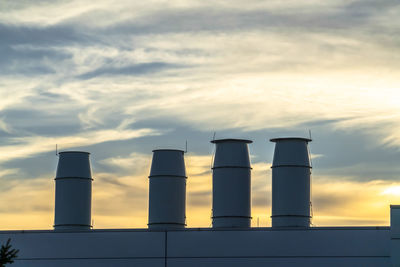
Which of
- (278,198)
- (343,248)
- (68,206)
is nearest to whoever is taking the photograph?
(343,248)

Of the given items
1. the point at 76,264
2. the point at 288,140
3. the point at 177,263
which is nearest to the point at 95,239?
the point at 76,264

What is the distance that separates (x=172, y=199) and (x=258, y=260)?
593 cm

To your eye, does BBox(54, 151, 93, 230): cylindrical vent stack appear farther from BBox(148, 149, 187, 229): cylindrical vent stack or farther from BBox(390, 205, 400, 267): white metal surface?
BBox(390, 205, 400, 267): white metal surface

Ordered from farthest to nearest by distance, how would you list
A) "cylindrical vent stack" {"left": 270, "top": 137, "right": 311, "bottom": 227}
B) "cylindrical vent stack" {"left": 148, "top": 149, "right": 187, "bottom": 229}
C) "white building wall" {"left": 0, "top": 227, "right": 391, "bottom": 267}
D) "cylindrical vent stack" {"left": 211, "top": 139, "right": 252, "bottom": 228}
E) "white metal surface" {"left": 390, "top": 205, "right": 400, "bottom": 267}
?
"cylindrical vent stack" {"left": 148, "top": 149, "right": 187, "bottom": 229} < "cylindrical vent stack" {"left": 211, "top": 139, "right": 252, "bottom": 228} < "cylindrical vent stack" {"left": 270, "top": 137, "right": 311, "bottom": 227} < "white building wall" {"left": 0, "top": 227, "right": 391, "bottom": 267} < "white metal surface" {"left": 390, "top": 205, "right": 400, "bottom": 267}

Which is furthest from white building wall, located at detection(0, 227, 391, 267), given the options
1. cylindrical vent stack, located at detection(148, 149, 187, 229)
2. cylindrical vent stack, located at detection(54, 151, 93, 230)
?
cylindrical vent stack, located at detection(54, 151, 93, 230)

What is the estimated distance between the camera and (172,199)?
40.0 m

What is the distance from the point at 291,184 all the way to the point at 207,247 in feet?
15.9

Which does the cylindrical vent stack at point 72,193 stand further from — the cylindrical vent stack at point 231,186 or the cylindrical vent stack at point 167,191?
the cylindrical vent stack at point 231,186

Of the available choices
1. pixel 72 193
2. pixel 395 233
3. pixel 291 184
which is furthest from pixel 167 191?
pixel 395 233

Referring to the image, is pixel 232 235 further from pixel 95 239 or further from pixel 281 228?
pixel 95 239

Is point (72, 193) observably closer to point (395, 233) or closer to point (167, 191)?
point (167, 191)

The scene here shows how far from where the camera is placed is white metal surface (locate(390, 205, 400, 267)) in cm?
3378

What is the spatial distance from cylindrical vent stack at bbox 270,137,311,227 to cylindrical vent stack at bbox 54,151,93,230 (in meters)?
9.98

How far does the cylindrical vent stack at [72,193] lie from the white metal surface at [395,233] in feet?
51.5
